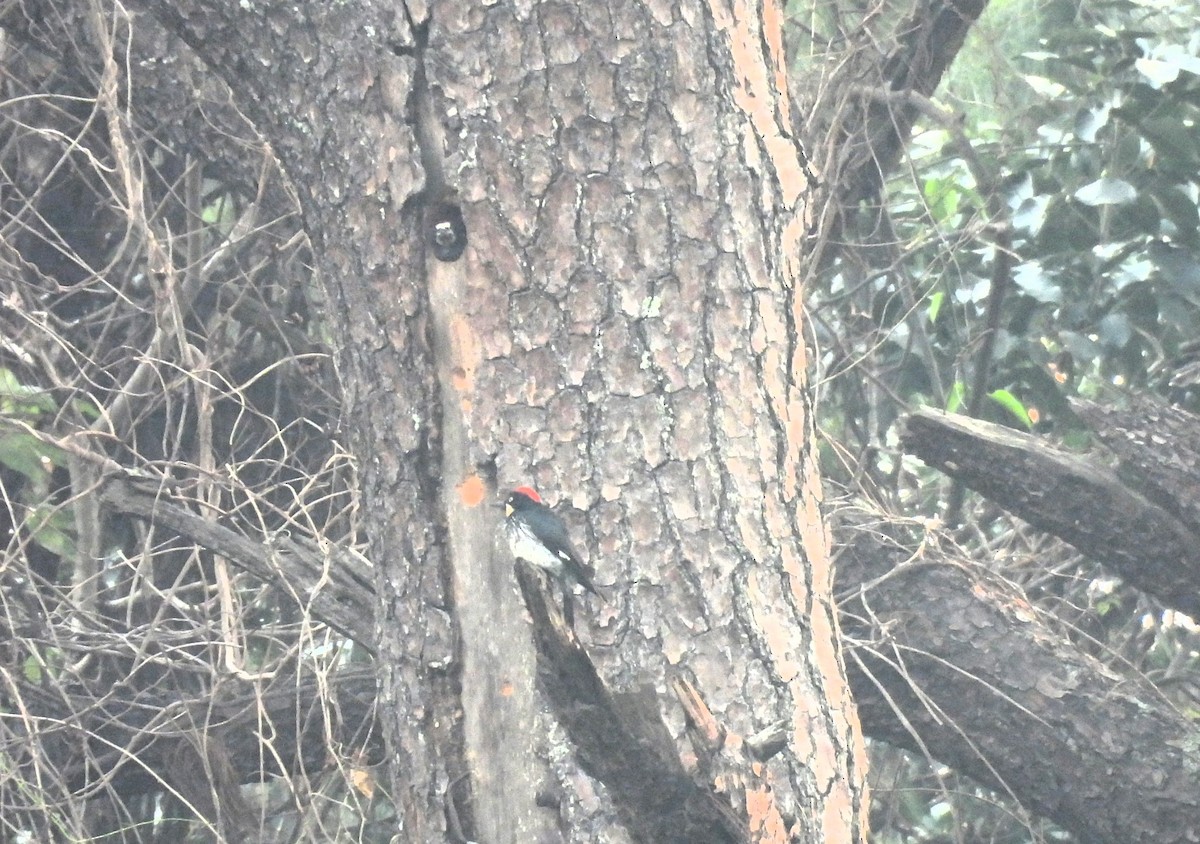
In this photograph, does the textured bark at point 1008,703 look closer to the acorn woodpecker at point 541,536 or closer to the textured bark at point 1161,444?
the textured bark at point 1161,444

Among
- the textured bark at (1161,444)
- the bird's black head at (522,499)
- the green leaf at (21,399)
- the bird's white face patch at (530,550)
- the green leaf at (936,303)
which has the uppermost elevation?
the green leaf at (21,399)

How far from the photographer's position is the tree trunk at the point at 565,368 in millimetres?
1901

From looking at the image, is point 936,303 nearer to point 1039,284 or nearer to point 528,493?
point 1039,284

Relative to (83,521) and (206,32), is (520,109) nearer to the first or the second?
(206,32)

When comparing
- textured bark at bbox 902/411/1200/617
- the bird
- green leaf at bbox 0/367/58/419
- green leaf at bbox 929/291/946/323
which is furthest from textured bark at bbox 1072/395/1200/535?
green leaf at bbox 0/367/58/419

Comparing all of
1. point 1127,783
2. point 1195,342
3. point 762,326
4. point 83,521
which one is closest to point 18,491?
point 83,521

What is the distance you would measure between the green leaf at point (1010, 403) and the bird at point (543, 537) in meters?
2.49

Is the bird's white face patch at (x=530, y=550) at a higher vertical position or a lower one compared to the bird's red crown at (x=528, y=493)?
lower

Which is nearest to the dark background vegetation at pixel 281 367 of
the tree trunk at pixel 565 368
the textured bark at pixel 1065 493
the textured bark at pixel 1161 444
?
the textured bark at pixel 1065 493

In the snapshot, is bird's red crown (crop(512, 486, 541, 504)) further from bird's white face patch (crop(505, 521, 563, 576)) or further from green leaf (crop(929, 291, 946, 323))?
green leaf (crop(929, 291, 946, 323))

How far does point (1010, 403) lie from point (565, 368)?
246cm

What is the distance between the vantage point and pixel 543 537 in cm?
185

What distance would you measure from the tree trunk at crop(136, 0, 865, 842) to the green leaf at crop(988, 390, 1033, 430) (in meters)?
2.19

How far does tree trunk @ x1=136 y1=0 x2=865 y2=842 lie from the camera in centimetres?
190
